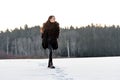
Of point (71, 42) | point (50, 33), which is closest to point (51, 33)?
point (50, 33)

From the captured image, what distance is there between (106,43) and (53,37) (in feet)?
418

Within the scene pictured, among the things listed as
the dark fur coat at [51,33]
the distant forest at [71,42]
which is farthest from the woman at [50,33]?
the distant forest at [71,42]

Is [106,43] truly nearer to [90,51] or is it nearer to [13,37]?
[90,51]

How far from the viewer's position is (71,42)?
142m

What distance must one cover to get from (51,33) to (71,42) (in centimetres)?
12996

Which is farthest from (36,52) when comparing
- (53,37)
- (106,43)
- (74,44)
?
(53,37)

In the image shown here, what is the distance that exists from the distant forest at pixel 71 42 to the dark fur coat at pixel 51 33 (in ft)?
355

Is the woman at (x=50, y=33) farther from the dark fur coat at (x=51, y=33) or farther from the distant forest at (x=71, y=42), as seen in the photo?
the distant forest at (x=71, y=42)

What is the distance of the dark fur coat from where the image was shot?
12516mm

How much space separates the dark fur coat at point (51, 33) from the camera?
12.5 metres

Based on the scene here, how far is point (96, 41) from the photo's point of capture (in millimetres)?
139500

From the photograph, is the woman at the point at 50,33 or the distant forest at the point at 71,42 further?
the distant forest at the point at 71,42

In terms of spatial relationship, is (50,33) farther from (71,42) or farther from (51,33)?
(71,42)

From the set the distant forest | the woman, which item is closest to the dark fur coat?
the woman
